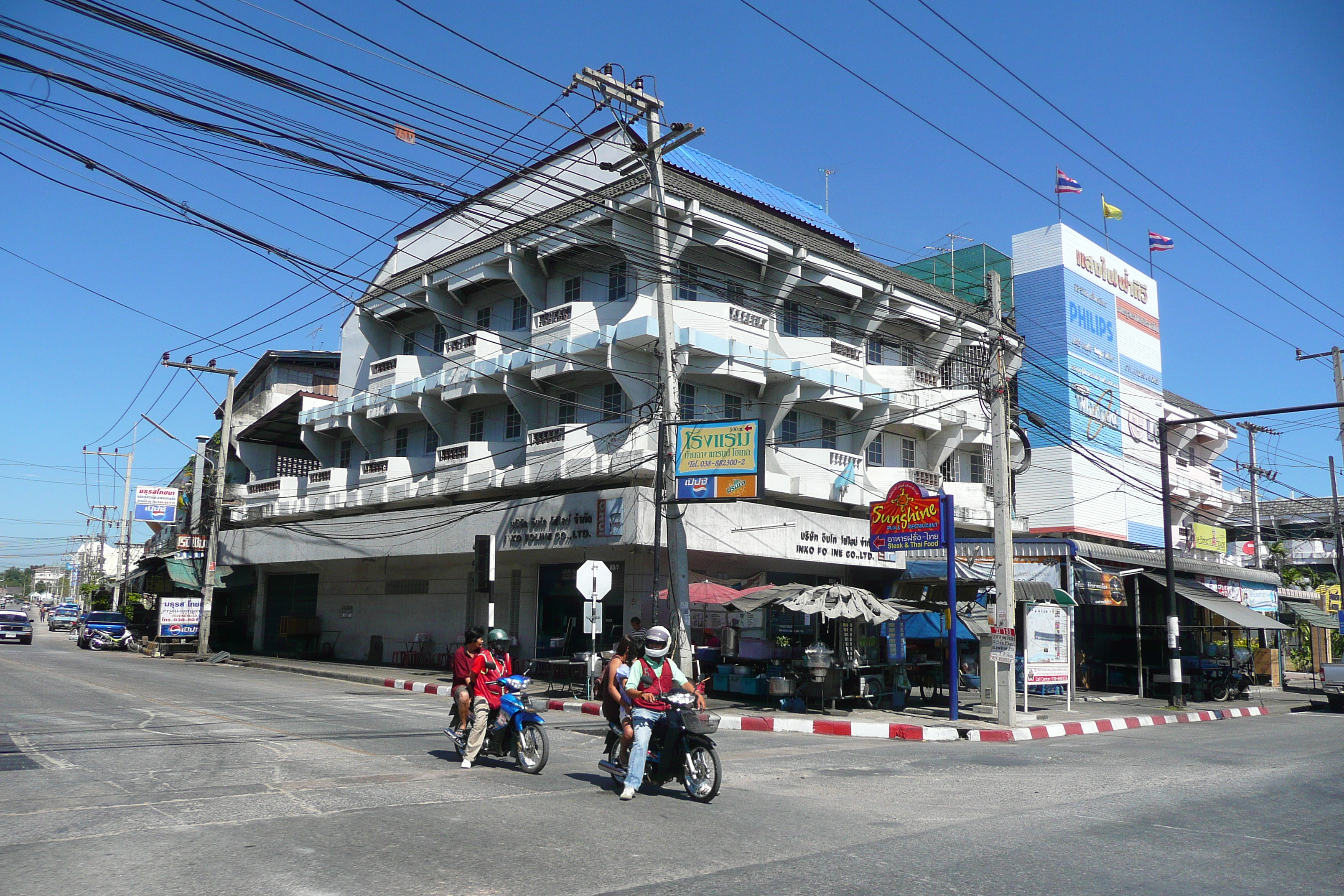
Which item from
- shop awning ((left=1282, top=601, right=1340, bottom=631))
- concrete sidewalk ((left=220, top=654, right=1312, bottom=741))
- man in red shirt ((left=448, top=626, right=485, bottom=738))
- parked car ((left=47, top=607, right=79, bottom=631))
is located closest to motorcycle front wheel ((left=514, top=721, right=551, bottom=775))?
man in red shirt ((left=448, top=626, right=485, bottom=738))

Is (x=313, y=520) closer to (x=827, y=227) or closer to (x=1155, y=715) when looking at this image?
(x=827, y=227)

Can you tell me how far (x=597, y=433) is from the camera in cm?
2530

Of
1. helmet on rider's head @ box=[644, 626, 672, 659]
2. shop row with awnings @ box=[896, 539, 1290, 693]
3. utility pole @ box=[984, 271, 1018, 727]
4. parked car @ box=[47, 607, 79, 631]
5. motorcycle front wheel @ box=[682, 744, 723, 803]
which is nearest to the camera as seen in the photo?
motorcycle front wheel @ box=[682, 744, 723, 803]

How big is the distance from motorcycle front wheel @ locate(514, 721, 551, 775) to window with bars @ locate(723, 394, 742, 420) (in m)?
16.2

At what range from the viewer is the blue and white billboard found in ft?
122

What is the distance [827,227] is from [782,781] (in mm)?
23945

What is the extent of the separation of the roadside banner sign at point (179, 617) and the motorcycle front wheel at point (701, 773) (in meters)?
31.6

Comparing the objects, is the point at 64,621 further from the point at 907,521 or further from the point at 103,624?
the point at 907,521

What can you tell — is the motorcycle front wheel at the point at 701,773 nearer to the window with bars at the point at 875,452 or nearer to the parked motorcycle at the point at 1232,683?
the window with bars at the point at 875,452

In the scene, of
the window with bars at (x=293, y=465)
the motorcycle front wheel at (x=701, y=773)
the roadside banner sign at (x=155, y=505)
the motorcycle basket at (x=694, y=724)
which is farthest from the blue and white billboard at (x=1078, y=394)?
the roadside banner sign at (x=155, y=505)

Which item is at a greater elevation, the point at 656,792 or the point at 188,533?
the point at 188,533

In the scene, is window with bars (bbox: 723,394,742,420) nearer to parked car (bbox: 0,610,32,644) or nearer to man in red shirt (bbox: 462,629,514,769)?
man in red shirt (bbox: 462,629,514,769)

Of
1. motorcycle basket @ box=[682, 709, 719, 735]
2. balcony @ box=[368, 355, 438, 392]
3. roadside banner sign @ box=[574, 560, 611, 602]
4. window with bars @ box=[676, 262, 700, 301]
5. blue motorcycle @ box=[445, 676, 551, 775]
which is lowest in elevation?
blue motorcycle @ box=[445, 676, 551, 775]

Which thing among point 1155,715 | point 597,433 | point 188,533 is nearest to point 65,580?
point 188,533
